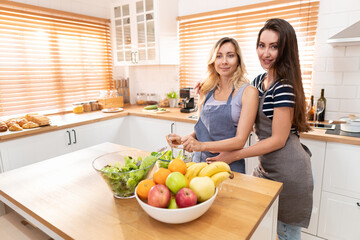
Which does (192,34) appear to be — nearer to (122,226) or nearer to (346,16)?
(346,16)

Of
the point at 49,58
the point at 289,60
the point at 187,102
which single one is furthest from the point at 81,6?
the point at 289,60

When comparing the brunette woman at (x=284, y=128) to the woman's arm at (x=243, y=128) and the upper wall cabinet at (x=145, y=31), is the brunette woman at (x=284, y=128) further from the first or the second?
the upper wall cabinet at (x=145, y=31)

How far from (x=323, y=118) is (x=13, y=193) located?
2597 mm

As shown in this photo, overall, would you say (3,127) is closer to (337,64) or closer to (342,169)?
(342,169)

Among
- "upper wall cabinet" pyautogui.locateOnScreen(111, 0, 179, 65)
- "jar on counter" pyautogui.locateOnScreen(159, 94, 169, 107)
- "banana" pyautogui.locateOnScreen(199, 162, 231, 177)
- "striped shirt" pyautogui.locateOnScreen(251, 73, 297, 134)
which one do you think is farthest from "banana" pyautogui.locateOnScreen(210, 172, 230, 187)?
"jar on counter" pyautogui.locateOnScreen(159, 94, 169, 107)

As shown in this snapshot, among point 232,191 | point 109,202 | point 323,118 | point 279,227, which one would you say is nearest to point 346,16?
point 323,118

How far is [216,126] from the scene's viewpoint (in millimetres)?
1551

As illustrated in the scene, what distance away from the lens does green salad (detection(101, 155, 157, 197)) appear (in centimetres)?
99

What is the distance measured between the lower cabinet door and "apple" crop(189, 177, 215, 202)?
164 centimetres

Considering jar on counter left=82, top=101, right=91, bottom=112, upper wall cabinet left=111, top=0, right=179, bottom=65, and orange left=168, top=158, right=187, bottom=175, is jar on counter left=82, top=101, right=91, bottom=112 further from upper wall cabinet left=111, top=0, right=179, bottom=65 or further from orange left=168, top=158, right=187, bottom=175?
orange left=168, top=158, right=187, bottom=175

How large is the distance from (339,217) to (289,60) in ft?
4.85

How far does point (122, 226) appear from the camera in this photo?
0.86 meters

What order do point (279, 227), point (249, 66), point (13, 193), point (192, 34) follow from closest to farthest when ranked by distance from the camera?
1. point (13, 193)
2. point (279, 227)
3. point (249, 66)
4. point (192, 34)

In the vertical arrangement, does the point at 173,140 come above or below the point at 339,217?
above
